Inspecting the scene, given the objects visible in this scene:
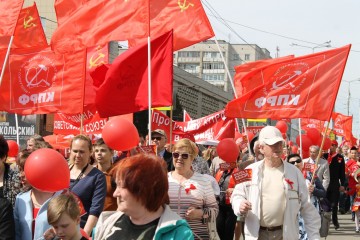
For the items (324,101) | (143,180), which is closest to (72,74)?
(324,101)

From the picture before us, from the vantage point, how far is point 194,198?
6.70m

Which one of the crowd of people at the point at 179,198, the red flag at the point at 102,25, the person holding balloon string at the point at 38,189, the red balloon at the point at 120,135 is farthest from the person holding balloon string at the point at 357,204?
the person holding balloon string at the point at 38,189

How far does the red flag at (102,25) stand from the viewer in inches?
420

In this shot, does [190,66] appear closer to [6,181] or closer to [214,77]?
[214,77]

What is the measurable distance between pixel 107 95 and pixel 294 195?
411cm

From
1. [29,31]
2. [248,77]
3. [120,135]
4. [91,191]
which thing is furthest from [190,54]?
[91,191]

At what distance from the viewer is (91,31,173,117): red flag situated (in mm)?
10133

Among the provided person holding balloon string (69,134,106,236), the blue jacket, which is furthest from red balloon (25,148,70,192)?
person holding balloon string (69,134,106,236)

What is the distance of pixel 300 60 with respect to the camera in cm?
1070

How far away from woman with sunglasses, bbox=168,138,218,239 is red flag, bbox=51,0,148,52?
4.13 metres

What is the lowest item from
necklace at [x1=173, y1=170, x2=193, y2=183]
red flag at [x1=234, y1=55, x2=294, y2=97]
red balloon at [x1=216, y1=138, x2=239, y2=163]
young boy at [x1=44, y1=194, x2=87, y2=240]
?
red balloon at [x1=216, y1=138, x2=239, y2=163]

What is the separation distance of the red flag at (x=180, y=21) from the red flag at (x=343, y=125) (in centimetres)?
1834

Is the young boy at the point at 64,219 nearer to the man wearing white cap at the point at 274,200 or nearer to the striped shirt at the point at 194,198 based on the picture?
the striped shirt at the point at 194,198

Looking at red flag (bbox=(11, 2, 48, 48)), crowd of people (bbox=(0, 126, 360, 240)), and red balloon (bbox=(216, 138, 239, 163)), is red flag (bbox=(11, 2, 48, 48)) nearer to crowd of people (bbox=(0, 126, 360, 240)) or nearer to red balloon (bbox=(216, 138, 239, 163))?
red balloon (bbox=(216, 138, 239, 163))
